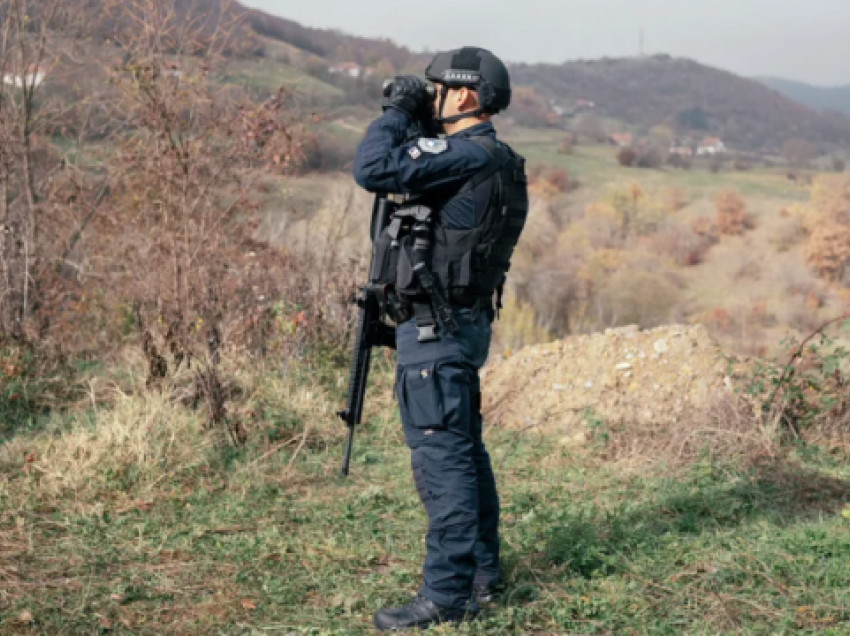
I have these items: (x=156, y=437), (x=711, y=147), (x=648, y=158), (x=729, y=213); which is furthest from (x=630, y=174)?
(x=156, y=437)

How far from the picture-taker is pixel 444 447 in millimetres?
3270

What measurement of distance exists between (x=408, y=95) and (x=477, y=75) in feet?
0.89

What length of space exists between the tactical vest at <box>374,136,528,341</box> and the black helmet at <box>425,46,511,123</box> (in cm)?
16

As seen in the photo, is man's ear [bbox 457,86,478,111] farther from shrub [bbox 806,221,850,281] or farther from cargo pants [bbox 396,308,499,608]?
shrub [bbox 806,221,850,281]

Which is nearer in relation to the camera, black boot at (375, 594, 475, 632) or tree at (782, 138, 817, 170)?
black boot at (375, 594, 475, 632)

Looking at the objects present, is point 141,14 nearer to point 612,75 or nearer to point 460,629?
point 460,629

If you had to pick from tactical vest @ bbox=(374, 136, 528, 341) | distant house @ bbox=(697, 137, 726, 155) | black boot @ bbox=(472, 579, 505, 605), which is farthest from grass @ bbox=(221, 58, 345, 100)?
distant house @ bbox=(697, 137, 726, 155)

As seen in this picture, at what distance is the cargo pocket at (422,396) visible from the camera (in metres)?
3.22

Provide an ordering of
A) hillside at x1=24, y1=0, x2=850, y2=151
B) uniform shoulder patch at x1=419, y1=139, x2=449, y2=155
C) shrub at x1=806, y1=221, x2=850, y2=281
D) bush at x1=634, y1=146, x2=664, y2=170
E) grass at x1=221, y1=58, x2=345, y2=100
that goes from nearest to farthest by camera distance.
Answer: uniform shoulder patch at x1=419, y1=139, x2=449, y2=155, grass at x1=221, y1=58, x2=345, y2=100, shrub at x1=806, y1=221, x2=850, y2=281, bush at x1=634, y1=146, x2=664, y2=170, hillside at x1=24, y1=0, x2=850, y2=151

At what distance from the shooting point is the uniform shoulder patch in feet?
10.3

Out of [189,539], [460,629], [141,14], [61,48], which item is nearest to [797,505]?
[460,629]

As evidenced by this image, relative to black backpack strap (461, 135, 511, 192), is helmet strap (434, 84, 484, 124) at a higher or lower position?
higher

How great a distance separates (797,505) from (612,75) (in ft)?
323

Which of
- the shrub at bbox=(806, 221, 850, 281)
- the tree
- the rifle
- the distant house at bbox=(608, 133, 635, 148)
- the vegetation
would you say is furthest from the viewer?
the distant house at bbox=(608, 133, 635, 148)
